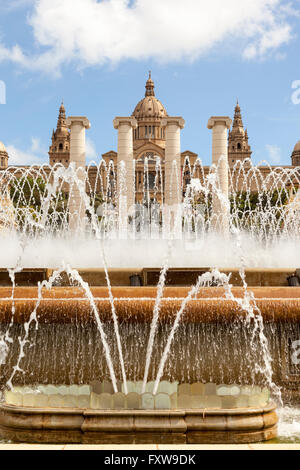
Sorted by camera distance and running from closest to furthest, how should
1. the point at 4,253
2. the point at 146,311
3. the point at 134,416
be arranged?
1. the point at 134,416
2. the point at 146,311
3. the point at 4,253

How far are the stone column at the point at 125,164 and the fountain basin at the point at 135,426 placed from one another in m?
19.7

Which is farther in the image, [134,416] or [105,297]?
[105,297]

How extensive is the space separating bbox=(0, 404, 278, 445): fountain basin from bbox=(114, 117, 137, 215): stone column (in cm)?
1965

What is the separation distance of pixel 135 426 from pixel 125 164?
20.8 metres

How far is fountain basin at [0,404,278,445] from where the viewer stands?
16.2 ft

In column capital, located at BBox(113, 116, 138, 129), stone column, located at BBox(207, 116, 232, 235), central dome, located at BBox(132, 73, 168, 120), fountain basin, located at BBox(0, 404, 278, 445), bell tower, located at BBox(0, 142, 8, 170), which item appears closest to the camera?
fountain basin, located at BBox(0, 404, 278, 445)

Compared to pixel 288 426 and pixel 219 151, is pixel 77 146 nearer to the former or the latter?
pixel 219 151

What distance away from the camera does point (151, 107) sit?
12206cm

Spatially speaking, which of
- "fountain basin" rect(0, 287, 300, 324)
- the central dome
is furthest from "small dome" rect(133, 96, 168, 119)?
"fountain basin" rect(0, 287, 300, 324)

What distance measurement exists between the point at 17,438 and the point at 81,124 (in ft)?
67.7

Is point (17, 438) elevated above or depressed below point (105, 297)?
below

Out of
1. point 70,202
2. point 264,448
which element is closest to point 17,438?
point 264,448

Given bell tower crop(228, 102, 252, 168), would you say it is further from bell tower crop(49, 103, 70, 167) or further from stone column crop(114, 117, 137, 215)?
stone column crop(114, 117, 137, 215)

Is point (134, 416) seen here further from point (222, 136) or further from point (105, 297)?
point (222, 136)
